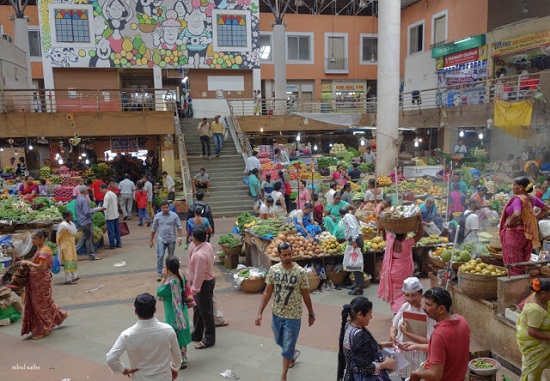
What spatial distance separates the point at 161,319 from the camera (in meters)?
7.31

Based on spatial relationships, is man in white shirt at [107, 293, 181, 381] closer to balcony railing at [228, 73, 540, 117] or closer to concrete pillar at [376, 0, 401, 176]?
concrete pillar at [376, 0, 401, 176]

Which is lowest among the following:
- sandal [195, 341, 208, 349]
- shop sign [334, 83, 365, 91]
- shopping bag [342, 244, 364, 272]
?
sandal [195, 341, 208, 349]

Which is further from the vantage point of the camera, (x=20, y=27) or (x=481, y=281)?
(x=20, y=27)

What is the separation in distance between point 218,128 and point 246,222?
9.32 metres

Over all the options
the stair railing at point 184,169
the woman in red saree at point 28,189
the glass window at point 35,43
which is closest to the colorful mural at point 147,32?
the stair railing at point 184,169

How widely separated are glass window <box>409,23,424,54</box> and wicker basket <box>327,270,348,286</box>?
23.4 meters

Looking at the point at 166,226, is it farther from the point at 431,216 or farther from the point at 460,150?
the point at 460,150

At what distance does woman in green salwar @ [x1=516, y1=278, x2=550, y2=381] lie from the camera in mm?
3844

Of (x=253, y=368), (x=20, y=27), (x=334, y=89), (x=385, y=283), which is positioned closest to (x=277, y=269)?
(x=253, y=368)

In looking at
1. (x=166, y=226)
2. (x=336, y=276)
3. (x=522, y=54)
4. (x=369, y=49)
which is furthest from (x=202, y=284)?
(x=369, y=49)

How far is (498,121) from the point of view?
1591 cm

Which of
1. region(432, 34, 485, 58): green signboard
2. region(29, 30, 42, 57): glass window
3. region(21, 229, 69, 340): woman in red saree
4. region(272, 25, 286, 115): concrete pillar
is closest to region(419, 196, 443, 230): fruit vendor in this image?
region(21, 229, 69, 340): woman in red saree

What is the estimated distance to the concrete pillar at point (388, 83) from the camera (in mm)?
17094

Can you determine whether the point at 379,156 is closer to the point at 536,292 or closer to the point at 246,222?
the point at 246,222
